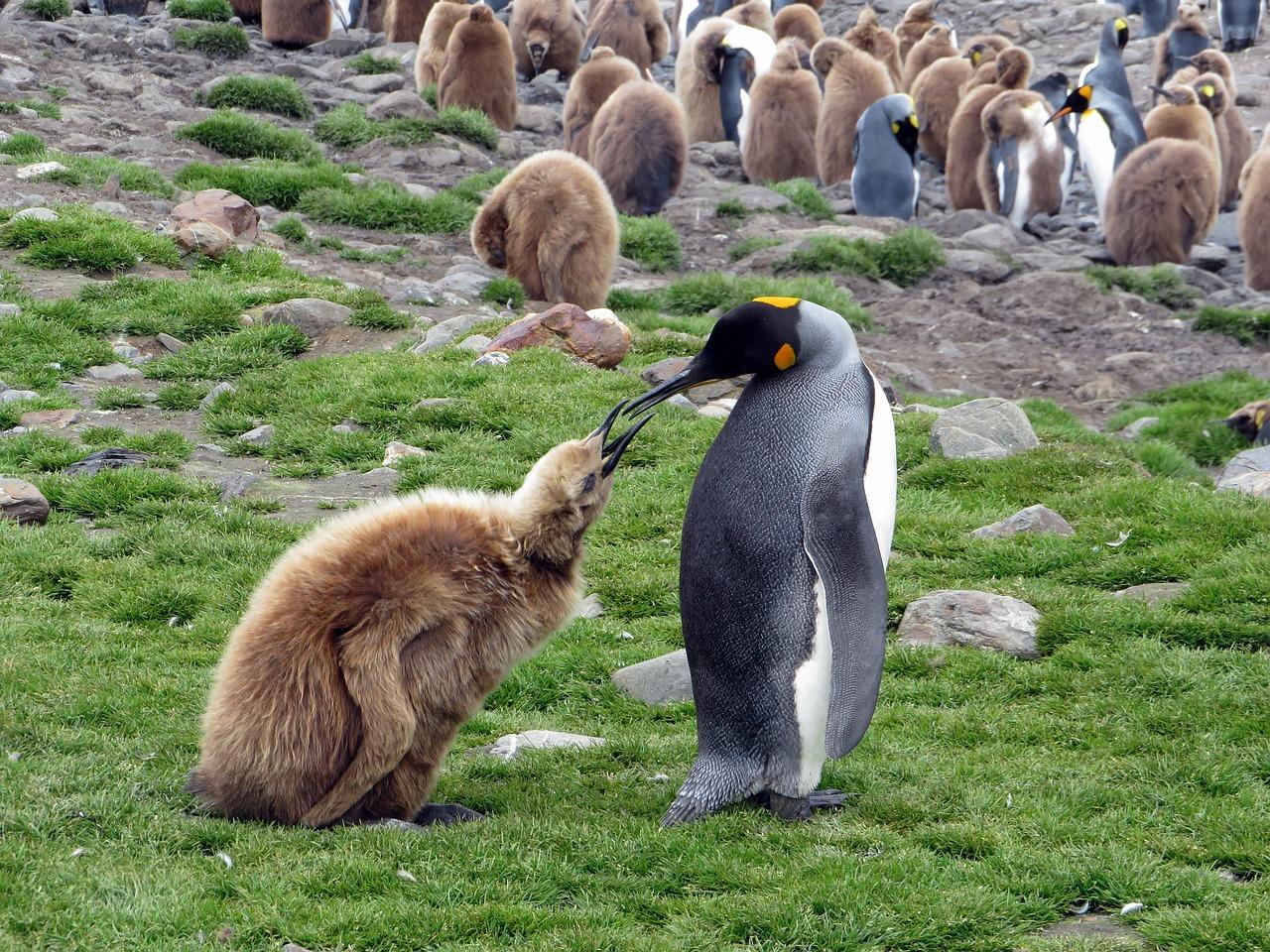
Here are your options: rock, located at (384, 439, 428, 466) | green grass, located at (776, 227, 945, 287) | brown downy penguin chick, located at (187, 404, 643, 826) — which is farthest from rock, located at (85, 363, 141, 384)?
green grass, located at (776, 227, 945, 287)

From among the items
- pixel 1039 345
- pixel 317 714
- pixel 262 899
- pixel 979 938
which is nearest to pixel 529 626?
pixel 317 714

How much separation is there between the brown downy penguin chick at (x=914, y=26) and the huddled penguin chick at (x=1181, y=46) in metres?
4.25

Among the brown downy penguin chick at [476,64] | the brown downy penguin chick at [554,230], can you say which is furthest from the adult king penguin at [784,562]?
the brown downy penguin chick at [476,64]

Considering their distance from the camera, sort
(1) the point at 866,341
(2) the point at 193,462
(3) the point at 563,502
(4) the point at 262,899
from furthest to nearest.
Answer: (1) the point at 866,341, (2) the point at 193,462, (3) the point at 563,502, (4) the point at 262,899

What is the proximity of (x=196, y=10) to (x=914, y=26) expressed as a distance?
1239 cm

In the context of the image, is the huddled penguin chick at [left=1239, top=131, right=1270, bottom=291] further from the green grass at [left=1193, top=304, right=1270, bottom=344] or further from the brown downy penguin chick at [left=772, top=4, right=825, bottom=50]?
the brown downy penguin chick at [left=772, top=4, right=825, bottom=50]

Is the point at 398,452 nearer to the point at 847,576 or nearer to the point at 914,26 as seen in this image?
the point at 847,576

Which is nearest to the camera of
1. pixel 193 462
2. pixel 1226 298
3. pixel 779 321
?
pixel 779 321

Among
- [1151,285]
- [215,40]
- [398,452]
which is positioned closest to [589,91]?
Result: [215,40]

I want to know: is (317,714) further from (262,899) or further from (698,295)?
(698,295)

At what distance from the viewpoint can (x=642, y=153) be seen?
1516 cm

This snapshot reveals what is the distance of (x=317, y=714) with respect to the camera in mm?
3893

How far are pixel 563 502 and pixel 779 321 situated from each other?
89cm

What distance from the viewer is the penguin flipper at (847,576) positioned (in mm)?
4141
